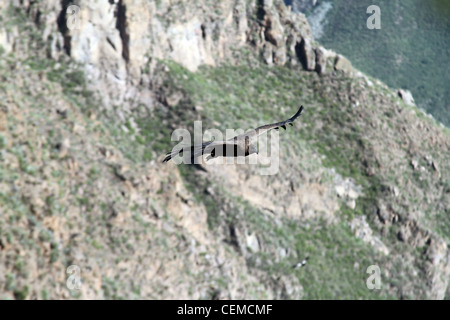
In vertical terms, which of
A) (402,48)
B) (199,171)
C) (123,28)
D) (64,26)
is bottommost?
(199,171)

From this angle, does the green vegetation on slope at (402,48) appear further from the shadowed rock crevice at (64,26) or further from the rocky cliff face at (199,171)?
the shadowed rock crevice at (64,26)

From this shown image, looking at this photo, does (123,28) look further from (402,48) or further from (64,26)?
(402,48)

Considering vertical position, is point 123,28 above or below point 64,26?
above

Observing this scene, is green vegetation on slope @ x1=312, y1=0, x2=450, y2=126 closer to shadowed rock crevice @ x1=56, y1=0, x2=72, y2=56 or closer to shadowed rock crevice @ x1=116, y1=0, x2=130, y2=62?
shadowed rock crevice @ x1=116, y1=0, x2=130, y2=62

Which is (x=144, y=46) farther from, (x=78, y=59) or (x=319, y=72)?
(x=319, y=72)

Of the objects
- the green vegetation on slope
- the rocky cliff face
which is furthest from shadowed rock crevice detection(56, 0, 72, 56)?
the green vegetation on slope

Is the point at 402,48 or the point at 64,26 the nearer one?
the point at 64,26

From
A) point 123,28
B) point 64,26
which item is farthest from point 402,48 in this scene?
point 64,26
